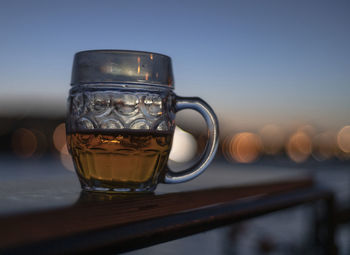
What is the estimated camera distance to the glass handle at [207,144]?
547 mm

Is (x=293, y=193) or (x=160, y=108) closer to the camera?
(x=160, y=108)

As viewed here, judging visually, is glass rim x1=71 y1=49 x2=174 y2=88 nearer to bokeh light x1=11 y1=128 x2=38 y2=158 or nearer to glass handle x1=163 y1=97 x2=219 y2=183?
glass handle x1=163 y1=97 x2=219 y2=183

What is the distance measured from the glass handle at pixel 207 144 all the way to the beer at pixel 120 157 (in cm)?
3

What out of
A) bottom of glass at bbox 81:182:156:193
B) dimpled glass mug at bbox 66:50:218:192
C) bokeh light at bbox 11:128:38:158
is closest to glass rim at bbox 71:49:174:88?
dimpled glass mug at bbox 66:50:218:192

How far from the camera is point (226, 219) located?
0.47 m

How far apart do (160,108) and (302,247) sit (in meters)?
0.60

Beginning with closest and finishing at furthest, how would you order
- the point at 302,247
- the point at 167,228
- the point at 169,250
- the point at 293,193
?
the point at 167,228, the point at 169,250, the point at 293,193, the point at 302,247

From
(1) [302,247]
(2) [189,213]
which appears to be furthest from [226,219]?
(1) [302,247]

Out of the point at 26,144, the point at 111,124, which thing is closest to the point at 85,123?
the point at 111,124

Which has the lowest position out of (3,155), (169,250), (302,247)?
(3,155)

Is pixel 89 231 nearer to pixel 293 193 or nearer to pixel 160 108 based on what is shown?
pixel 160 108

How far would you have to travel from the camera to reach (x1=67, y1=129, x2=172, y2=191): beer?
0.51 meters

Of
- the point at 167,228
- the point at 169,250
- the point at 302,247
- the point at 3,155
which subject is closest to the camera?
the point at 167,228

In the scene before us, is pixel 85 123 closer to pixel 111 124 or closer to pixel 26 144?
pixel 111 124
